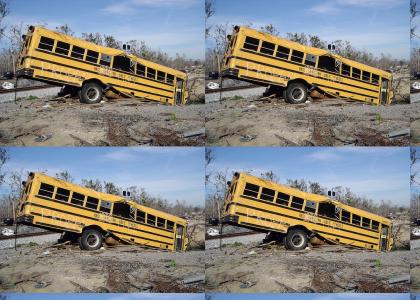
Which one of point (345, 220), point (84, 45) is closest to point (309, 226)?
point (345, 220)

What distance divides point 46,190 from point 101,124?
5.36ft

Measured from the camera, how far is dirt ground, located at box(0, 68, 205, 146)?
17.1 meters

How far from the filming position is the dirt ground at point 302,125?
56.0ft

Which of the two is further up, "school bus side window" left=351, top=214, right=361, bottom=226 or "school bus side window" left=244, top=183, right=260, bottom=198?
"school bus side window" left=244, top=183, right=260, bottom=198

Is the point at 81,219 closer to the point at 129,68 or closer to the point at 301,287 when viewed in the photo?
the point at 129,68

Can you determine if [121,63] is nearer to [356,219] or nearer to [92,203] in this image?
[92,203]

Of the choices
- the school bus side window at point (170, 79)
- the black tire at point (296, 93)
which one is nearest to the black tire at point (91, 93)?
the school bus side window at point (170, 79)

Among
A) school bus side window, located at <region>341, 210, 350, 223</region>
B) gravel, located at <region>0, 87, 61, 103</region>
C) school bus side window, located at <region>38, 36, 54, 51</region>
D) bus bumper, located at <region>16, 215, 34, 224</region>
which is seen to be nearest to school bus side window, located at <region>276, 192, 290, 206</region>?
school bus side window, located at <region>341, 210, 350, 223</region>

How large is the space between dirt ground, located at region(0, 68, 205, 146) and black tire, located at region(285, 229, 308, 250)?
7.45 feet

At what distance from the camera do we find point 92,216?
16875 mm

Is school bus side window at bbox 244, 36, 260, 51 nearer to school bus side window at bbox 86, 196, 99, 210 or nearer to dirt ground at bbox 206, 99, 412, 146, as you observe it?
dirt ground at bbox 206, 99, 412, 146

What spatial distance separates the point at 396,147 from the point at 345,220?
1.57 metres

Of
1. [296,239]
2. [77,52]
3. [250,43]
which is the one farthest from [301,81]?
[77,52]

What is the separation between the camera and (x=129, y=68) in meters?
17.5
